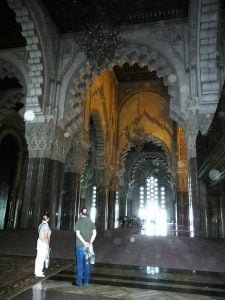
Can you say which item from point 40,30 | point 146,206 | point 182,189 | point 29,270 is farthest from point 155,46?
point 146,206

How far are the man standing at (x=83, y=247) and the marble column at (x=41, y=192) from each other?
5.33 meters

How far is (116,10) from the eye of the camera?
9039 mm

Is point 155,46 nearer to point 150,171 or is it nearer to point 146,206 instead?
point 150,171

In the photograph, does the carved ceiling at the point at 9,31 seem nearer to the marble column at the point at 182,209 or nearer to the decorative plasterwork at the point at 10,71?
the decorative plasterwork at the point at 10,71

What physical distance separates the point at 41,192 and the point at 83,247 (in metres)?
5.56

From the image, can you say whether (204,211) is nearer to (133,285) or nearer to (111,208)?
(133,285)

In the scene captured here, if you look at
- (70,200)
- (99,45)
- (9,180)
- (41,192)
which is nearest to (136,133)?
(70,200)

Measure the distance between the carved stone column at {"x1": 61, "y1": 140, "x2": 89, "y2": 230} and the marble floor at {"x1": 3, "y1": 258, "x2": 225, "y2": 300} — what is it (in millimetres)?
7083

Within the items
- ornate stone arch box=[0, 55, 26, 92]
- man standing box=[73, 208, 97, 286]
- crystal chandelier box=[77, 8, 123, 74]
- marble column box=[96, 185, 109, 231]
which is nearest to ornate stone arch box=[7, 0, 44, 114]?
ornate stone arch box=[0, 55, 26, 92]

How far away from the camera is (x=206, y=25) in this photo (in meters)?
7.97

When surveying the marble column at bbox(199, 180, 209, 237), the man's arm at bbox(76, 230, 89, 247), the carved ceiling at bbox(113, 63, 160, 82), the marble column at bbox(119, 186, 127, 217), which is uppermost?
the carved ceiling at bbox(113, 63, 160, 82)

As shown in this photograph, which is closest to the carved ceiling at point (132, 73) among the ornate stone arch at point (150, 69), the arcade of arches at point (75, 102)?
the arcade of arches at point (75, 102)

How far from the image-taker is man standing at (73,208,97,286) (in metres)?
3.22

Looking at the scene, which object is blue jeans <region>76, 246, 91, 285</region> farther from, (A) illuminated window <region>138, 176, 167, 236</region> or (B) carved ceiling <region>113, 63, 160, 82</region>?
(A) illuminated window <region>138, 176, 167, 236</region>
